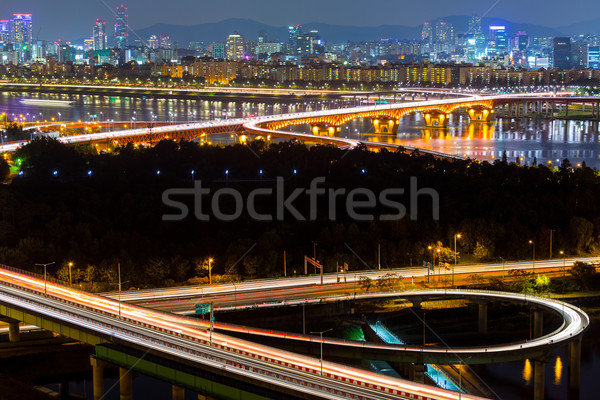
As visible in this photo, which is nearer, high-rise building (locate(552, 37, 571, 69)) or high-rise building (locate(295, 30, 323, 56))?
high-rise building (locate(552, 37, 571, 69))

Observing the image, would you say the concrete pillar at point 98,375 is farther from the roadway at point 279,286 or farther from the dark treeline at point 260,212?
the dark treeline at point 260,212

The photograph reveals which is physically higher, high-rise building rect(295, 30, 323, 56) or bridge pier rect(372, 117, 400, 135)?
high-rise building rect(295, 30, 323, 56)

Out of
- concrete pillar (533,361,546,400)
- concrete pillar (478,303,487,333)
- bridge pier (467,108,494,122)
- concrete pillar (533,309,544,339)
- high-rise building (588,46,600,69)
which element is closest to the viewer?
concrete pillar (533,361,546,400)

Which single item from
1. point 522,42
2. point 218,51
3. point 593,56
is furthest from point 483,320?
point 522,42

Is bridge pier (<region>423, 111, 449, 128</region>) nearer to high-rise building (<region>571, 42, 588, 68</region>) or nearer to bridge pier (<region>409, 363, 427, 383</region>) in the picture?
bridge pier (<region>409, 363, 427, 383</region>)

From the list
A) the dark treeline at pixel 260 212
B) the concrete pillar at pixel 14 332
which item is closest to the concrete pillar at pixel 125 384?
the concrete pillar at pixel 14 332

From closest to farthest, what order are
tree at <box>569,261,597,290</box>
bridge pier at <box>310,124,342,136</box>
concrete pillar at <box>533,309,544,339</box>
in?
concrete pillar at <box>533,309,544,339</box>
tree at <box>569,261,597,290</box>
bridge pier at <box>310,124,342,136</box>

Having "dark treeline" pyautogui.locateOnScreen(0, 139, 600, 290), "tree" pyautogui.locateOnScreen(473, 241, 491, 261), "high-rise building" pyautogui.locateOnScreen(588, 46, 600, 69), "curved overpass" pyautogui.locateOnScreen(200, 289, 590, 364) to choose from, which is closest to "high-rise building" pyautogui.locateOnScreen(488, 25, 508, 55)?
"high-rise building" pyautogui.locateOnScreen(588, 46, 600, 69)

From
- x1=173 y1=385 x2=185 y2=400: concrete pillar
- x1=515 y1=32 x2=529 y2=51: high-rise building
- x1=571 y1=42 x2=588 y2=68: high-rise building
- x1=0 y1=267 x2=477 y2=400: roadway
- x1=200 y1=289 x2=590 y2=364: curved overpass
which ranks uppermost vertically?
x1=515 y1=32 x2=529 y2=51: high-rise building
